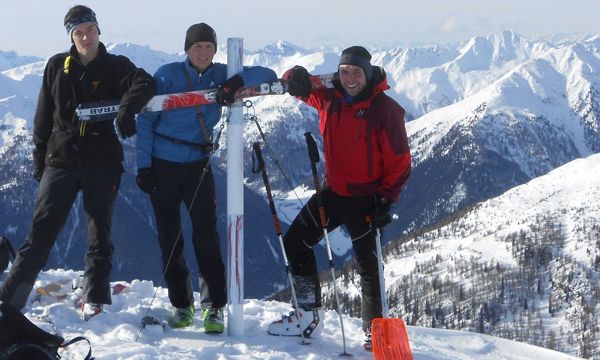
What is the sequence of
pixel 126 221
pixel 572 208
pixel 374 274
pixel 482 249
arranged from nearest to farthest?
1. pixel 374 274
2. pixel 126 221
3. pixel 482 249
4. pixel 572 208

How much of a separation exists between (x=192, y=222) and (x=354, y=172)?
2.12 m

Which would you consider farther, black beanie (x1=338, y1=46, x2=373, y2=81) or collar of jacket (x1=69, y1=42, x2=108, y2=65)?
collar of jacket (x1=69, y1=42, x2=108, y2=65)

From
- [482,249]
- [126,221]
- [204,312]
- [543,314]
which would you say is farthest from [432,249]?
[204,312]

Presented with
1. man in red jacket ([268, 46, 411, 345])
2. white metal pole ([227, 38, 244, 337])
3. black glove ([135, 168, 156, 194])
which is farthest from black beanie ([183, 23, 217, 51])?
black glove ([135, 168, 156, 194])

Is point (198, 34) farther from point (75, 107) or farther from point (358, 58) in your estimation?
point (358, 58)

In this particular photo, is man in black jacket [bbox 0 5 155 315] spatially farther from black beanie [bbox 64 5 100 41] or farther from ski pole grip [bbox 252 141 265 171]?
ski pole grip [bbox 252 141 265 171]

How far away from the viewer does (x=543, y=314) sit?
141 m

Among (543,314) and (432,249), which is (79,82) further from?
(432,249)

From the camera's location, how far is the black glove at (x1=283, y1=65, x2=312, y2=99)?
24.6 ft

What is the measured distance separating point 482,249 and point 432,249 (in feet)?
40.5

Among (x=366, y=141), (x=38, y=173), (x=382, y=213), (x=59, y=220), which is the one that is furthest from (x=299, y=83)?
(x=38, y=173)

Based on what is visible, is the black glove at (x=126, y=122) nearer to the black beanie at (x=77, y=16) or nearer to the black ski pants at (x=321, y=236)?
the black beanie at (x=77, y=16)

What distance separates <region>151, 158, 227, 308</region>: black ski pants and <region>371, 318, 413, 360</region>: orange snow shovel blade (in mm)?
2049

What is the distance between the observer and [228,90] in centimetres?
747
